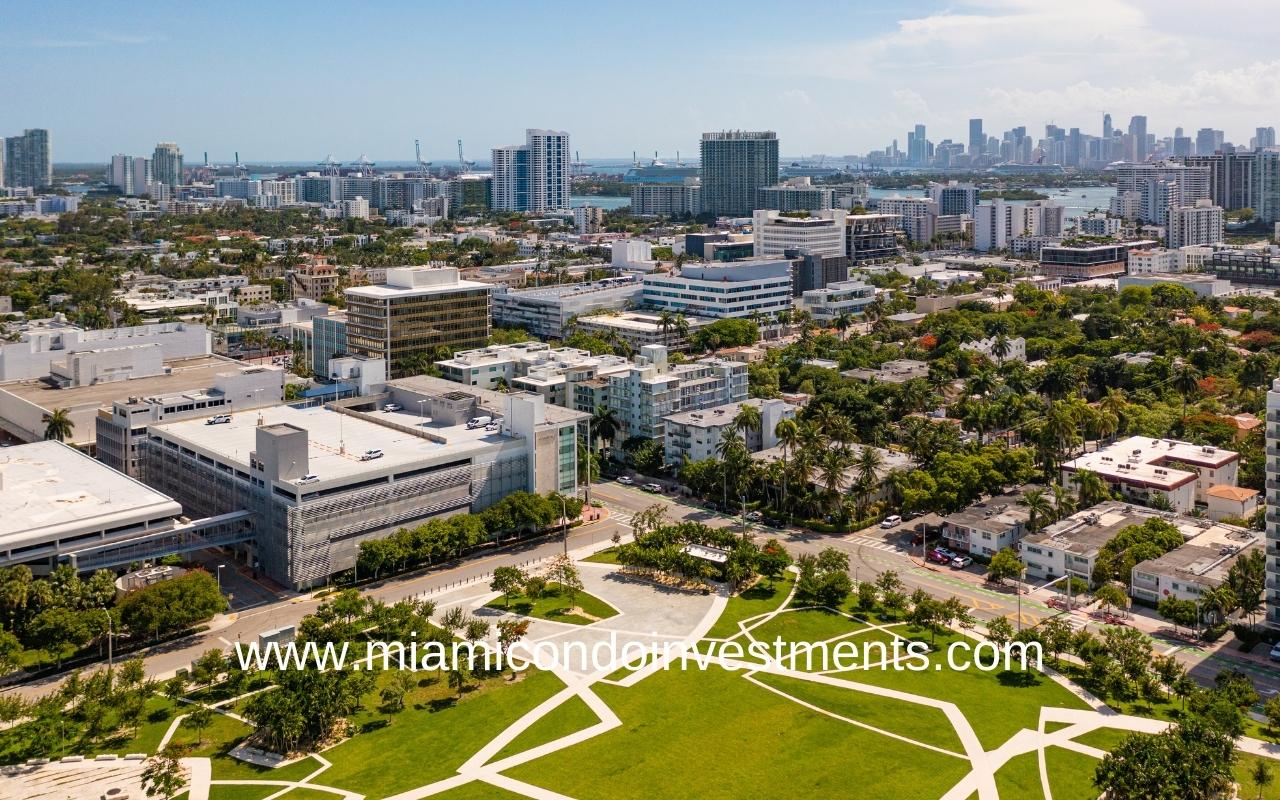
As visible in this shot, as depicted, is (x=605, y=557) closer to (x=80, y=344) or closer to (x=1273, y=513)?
Answer: (x=1273, y=513)

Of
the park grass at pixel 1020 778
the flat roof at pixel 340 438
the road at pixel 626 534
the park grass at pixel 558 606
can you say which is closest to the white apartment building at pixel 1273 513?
the road at pixel 626 534

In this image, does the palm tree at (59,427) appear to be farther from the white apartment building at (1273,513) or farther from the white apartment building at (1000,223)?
the white apartment building at (1000,223)

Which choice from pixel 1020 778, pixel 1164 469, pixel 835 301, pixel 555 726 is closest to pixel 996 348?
pixel 835 301

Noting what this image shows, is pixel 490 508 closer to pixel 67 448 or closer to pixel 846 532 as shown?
pixel 846 532

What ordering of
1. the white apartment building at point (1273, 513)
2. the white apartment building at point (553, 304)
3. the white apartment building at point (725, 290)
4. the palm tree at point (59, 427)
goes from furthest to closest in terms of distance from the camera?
the white apartment building at point (725, 290) → the white apartment building at point (553, 304) → the palm tree at point (59, 427) → the white apartment building at point (1273, 513)

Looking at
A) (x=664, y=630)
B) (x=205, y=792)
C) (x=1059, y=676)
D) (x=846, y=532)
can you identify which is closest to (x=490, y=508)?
(x=664, y=630)
